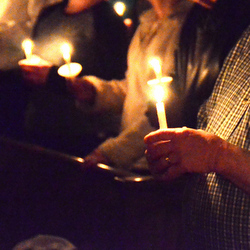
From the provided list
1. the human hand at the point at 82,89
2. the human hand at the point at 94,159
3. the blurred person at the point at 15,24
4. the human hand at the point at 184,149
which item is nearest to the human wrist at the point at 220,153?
the human hand at the point at 184,149

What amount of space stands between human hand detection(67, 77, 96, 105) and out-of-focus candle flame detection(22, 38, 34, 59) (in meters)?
0.18

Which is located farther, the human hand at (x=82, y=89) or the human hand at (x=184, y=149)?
the human hand at (x=82, y=89)

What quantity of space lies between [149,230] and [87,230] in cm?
26

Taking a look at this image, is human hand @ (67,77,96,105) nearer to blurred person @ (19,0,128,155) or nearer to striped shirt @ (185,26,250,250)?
blurred person @ (19,0,128,155)

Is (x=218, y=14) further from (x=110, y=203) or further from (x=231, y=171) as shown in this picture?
(x=110, y=203)

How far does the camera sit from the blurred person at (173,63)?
119 cm

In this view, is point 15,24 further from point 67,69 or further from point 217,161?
point 217,161

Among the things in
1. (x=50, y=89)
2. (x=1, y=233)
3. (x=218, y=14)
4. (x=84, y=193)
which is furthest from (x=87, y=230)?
(x=218, y=14)

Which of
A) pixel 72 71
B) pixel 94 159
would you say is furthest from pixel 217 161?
pixel 72 71

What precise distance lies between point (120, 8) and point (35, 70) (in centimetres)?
39

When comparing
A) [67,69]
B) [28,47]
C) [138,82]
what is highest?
[28,47]

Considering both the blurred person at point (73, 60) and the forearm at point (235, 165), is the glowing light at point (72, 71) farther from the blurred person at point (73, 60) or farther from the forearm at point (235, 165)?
the forearm at point (235, 165)

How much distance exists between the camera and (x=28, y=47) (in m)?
1.41

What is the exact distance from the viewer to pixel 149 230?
1302 mm
